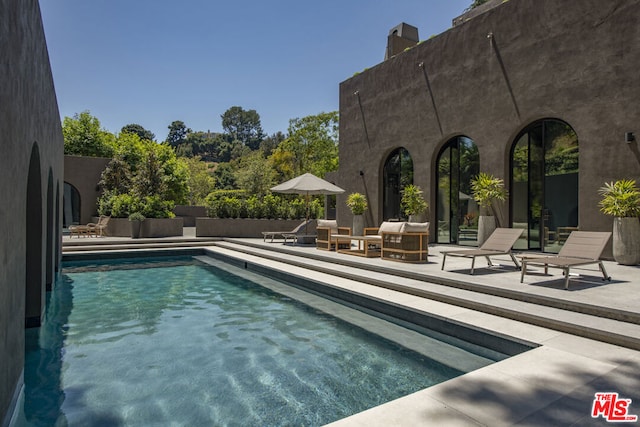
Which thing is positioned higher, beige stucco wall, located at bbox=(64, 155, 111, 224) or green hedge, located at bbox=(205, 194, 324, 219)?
beige stucco wall, located at bbox=(64, 155, 111, 224)

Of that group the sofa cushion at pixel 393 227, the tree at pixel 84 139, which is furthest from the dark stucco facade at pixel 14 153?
the tree at pixel 84 139

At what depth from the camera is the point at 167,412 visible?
305cm

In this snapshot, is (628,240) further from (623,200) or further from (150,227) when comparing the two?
(150,227)

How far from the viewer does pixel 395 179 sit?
14.9 meters

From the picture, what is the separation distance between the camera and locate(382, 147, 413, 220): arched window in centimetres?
1439

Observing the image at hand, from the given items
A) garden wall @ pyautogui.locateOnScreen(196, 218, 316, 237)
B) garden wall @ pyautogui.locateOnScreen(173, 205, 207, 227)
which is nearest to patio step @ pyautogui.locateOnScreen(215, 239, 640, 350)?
garden wall @ pyautogui.locateOnScreen(196, 218, 316, 237)

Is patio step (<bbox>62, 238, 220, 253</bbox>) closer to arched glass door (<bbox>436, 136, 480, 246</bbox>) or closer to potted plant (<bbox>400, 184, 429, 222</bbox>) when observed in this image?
potted plant (<bbox>400, 184, 429, 222</bbox>)

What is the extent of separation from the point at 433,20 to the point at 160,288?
16086 millimetres

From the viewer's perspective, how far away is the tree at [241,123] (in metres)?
83.6

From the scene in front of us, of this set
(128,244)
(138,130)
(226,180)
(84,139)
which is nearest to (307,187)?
(128,244)

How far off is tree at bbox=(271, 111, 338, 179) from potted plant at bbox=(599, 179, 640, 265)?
3062 cm

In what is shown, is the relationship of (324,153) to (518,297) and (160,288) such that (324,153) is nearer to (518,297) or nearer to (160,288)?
(160,288)

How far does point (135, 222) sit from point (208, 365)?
1304cm

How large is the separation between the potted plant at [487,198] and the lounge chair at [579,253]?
4.34 metres
